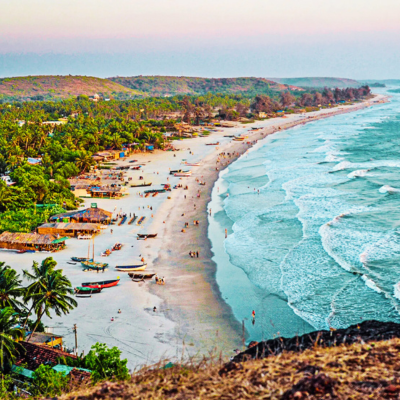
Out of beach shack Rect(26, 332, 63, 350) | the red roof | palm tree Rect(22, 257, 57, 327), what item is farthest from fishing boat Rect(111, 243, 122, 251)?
the red roof

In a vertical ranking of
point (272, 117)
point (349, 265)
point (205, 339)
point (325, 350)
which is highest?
point (272, 117)

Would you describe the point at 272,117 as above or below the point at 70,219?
above

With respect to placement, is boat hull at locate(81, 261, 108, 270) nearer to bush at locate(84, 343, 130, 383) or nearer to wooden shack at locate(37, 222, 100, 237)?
wooden shack at locate(37, 222, 100, 237)

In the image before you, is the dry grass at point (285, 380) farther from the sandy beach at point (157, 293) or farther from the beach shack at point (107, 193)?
the beach shack at point (107, 193)

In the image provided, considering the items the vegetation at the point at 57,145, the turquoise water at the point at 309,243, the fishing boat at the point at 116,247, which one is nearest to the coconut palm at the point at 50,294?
the turquoise water at the point at 309,243

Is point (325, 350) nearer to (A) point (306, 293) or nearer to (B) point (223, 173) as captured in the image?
(A) point (306, 293)

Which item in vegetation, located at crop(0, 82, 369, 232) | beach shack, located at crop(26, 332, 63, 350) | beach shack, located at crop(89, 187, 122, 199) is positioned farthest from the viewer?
beach shack, located at crop(89, 187, 122, 199)

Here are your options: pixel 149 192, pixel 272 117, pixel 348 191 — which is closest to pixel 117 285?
pixel 149 192

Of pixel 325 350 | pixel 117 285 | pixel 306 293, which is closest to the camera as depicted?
pixel 325 350
